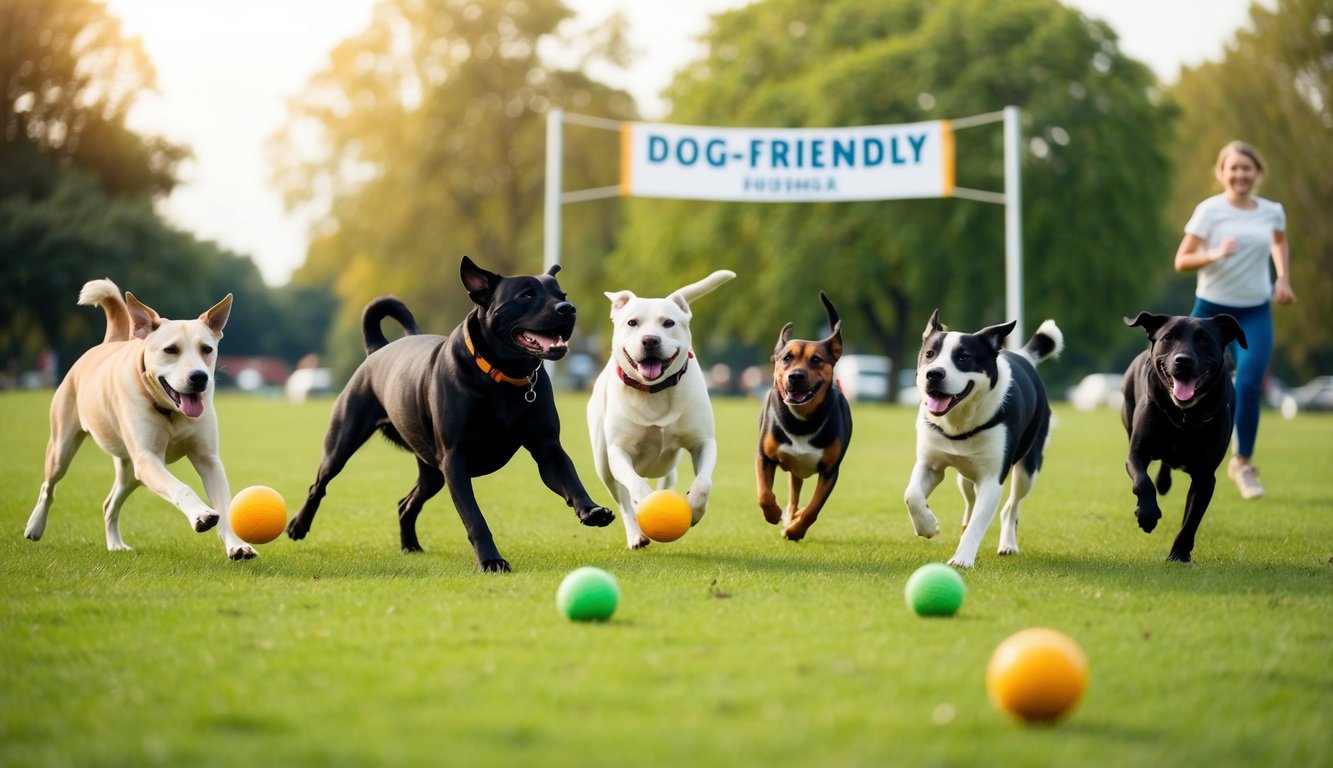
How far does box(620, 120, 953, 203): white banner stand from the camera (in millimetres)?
19688

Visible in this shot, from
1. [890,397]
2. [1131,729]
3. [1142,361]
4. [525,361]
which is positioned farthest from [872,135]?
A: [890,397]

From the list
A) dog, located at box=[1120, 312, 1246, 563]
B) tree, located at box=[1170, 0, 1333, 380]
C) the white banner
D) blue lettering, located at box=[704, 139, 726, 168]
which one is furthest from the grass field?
tree, located at box=[1170, 0, 1333, 380]

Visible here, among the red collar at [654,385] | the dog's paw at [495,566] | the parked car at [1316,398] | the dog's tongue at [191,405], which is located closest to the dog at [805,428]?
the red collar at [654,385]

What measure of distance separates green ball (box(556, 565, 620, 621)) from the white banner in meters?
15.1

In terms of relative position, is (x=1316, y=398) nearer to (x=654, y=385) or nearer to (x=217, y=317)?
(x=654, y=385)

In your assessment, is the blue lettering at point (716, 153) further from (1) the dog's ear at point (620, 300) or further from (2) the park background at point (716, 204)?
(2) the park background at point (716, 204)

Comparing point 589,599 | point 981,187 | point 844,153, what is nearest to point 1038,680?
point 589,599

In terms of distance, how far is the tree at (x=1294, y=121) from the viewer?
44875 millimetres

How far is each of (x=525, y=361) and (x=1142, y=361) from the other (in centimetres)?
366

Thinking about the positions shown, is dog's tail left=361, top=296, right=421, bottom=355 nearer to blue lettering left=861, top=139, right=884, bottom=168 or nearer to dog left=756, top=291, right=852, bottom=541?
dog left=756, top=291, right=852, bottom=541

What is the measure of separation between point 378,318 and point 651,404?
7.25 feet

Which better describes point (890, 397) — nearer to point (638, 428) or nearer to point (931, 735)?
point (638, 428)

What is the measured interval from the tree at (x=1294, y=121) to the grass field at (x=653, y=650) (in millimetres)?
41742

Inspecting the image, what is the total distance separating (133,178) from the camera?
46.3 metres
